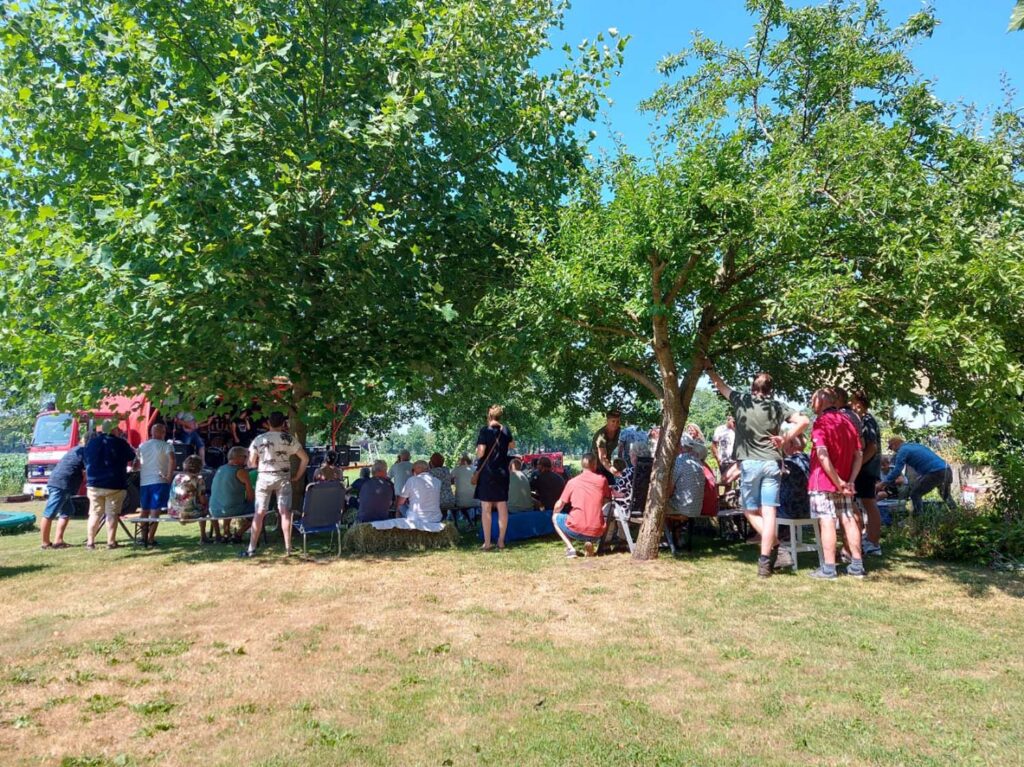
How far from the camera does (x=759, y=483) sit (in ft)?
24.0

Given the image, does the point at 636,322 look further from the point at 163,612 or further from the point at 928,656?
the point at 163,612

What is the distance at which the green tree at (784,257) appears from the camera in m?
5.98

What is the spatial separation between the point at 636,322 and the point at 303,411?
4.83 m

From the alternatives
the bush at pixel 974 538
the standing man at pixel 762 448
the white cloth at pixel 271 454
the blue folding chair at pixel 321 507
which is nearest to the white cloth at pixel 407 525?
the blue folding chair at pixel 321 507

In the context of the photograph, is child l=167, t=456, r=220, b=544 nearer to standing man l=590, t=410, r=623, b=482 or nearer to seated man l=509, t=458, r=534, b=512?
seated man l=509, t=458, r=534, b=512

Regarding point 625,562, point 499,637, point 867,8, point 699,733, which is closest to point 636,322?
point 625,562

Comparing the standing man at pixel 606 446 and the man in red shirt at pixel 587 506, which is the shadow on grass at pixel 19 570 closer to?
the man in red shirt at pixel 587 506

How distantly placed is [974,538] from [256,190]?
9.09 metres

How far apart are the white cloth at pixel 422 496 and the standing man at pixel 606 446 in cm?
212

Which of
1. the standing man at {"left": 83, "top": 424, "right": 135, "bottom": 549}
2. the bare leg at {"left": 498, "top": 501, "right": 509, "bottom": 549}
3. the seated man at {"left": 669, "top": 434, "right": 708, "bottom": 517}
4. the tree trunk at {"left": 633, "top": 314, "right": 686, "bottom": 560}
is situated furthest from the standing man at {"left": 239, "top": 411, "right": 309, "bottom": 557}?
the seated man at {"left": 669, "top": 434, "right": 708, "bottom": 517}

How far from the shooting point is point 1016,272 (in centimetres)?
511

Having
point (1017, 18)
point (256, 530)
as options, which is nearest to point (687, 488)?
point (256, 530)

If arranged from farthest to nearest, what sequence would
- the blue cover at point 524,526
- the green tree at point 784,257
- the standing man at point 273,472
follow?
the blue cover at point 524,526 < the standing man at point 273,472 < the green tree at point 784,257

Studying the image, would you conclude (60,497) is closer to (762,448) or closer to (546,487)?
(546,487)
